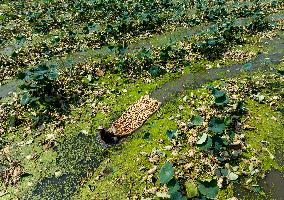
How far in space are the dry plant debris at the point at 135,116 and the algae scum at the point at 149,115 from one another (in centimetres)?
13

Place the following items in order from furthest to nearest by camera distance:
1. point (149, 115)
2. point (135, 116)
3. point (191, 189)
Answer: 1. point (149, 115)
2. point (135, 116)
3. point (191, 189)

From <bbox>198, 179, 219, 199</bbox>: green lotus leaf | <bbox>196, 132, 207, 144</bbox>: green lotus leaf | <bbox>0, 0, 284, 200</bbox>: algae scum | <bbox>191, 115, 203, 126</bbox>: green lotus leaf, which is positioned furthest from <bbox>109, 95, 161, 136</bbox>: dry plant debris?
<bbox>198, 179, 219, 199</bbox>: green lotus leaf

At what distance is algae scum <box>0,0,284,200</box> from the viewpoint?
6781mm

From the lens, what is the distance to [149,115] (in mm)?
8641

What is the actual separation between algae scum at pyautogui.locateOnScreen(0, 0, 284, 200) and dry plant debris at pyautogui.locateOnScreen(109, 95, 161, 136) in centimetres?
13

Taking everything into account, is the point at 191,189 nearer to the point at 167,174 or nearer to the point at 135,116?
the point at 167,174

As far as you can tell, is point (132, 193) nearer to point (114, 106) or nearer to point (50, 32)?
point (114, 106)

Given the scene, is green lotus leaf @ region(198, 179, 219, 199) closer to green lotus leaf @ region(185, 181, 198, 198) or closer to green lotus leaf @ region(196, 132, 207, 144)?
green lotus leaf @ region(185, 181, 198, 198)

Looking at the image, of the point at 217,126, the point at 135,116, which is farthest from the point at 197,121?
the point at 135,116

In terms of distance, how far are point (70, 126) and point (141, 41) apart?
5826mm

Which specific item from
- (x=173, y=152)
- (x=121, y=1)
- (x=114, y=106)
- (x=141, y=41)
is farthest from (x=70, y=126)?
(x=121, y=1)

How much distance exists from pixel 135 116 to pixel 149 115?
0.36m

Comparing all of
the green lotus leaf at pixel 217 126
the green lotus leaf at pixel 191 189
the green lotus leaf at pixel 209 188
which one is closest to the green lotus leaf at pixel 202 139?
the green lotus leaf at pixel 217 126

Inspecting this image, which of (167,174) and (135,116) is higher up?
(167,174)
